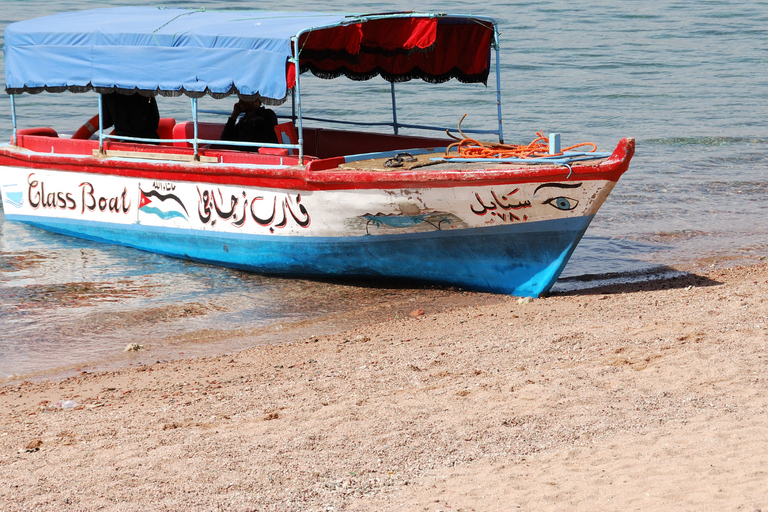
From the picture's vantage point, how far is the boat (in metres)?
7.36

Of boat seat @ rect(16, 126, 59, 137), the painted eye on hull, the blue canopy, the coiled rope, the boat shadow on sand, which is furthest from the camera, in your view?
boat seat @ rect(16, 126, 59, 137)

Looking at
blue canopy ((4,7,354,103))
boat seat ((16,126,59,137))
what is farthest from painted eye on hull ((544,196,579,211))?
boat seat ((16,126,59,137))

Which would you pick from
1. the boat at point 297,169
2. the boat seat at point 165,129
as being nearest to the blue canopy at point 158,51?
the boat at point 297,169

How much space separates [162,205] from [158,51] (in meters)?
1.65

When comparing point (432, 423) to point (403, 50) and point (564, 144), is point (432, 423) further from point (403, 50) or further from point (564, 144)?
point (564, 144)

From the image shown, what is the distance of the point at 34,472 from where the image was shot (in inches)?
171

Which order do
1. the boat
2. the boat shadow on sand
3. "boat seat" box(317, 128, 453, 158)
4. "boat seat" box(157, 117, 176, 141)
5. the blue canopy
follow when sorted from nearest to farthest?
the boat < the blue canopy < the boat shadow on sand < "boat seat" box(317, 128, 453, 158) < "boat seat" box(157, 117, 176, 141)

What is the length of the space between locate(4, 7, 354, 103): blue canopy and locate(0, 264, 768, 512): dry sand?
105 inches

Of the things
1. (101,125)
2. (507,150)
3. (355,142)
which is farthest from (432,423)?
(101,125)

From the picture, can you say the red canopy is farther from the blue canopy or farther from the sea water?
the sea water

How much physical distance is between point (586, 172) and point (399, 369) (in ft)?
7.67

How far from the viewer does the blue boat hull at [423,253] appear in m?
7.48

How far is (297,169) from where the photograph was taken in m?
7.89

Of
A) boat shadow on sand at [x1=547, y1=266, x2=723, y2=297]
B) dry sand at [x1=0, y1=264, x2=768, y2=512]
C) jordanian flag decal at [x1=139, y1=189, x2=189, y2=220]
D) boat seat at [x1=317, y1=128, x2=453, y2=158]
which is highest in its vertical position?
boat seat at [x1=317, y1=128, x2=453, y2=158]
